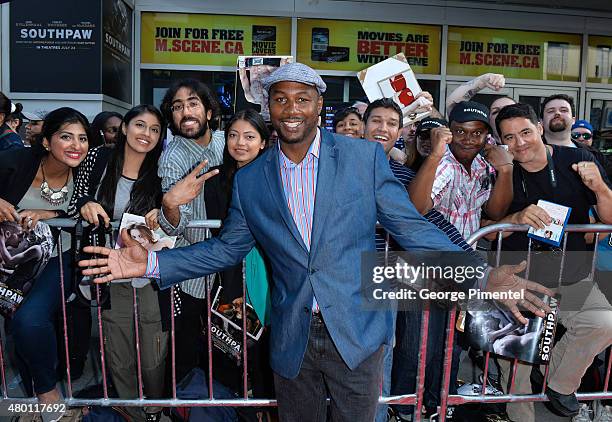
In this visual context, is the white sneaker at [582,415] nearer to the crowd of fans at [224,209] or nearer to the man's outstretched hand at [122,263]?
the crowd of fans at [224,209]

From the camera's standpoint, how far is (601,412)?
4.07 meters

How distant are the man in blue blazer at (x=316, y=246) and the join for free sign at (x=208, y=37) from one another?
8642 mm

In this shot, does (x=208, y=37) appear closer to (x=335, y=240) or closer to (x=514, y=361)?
(x=514, y=361)

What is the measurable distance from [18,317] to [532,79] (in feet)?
34.9

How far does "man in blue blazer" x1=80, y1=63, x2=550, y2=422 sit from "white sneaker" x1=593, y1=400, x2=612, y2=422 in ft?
8.02

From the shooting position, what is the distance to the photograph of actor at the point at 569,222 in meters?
3.58

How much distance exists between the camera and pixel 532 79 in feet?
37.4

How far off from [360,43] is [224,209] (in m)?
8.00

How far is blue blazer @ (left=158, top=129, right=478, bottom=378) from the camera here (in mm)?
2348

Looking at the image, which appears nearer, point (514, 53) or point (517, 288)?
point (517, 288)

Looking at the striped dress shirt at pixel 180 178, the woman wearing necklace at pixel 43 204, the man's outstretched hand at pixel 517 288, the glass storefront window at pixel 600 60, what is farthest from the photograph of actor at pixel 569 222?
the glass storefront window at pixel 600 60

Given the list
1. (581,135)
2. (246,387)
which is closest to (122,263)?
(246,387)

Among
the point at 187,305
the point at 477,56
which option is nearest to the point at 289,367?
the point at 187,305

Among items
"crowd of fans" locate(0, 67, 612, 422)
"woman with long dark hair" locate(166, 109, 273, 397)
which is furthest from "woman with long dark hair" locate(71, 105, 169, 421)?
"woman with long dark hair" locate(166, 109, 273, 397)
